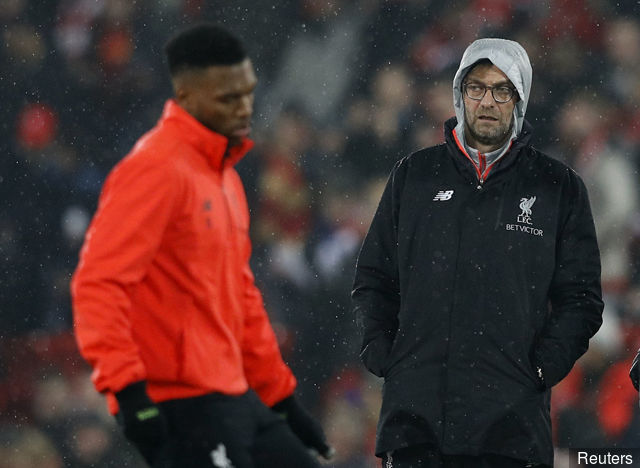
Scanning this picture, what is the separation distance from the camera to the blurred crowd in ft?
18.3

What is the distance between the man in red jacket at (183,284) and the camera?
2.31m

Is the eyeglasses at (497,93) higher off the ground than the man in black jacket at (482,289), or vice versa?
the eyeglasses at (497,93)

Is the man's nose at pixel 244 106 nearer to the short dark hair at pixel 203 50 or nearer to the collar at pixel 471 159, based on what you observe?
the short dark hair at pixel 203 50

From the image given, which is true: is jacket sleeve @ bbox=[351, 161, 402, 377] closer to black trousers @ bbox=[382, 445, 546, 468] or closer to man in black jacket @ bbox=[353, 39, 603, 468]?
man in black jacket @ bbox=[353, 39, 603, 468]

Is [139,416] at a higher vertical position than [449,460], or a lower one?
higher

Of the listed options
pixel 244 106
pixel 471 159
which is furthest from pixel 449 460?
pixel 244 106

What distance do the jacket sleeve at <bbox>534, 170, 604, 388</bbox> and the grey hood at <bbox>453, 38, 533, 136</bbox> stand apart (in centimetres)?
24

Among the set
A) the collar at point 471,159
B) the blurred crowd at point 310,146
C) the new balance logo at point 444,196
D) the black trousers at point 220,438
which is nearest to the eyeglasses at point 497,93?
the collar at point 471,159

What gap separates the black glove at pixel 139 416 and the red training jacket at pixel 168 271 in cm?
2

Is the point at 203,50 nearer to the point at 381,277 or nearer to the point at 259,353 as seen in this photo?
the point at 259,353

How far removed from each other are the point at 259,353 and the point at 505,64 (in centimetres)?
107

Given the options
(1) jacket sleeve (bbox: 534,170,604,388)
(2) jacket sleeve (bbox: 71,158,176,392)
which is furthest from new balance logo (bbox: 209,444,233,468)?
(1) jacket sleeve (bbox: 534,170,604,388)

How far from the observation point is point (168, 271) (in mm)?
2430

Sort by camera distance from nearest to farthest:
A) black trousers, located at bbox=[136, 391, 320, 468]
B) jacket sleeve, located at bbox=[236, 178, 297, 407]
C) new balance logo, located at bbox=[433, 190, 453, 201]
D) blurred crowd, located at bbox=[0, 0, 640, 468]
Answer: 1. black trousers, located at bbox=[136, 391, 320, 468]
2. jacket sleeve, located at bbox=[236, 178, 297, 407]
3. new balance logo, located at bbox=[433, 190, 453, 201]
4. blurred crowd, located at bbox=[0, 0, 640, 468]
